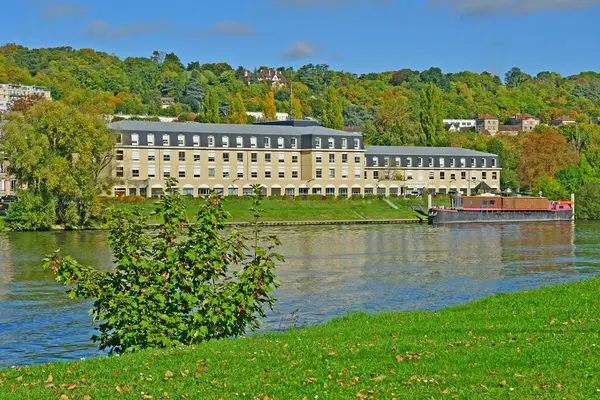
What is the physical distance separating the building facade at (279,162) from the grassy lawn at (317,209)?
22.5 feet

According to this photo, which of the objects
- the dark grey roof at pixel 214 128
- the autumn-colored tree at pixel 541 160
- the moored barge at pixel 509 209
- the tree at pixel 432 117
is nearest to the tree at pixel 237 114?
the tree at pixel 432 117

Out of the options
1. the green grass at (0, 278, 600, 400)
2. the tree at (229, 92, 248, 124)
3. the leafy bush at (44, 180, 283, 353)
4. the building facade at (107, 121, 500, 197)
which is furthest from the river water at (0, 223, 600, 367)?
the tree at (229, 92, 248, 124)

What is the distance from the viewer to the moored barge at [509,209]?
101 m

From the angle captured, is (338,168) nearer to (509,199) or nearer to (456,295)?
(509,199)

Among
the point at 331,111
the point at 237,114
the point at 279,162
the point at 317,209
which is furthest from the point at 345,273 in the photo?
the point at 237,114

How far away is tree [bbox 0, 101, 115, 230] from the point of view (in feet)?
249

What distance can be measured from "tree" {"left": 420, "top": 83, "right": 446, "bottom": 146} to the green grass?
114 m

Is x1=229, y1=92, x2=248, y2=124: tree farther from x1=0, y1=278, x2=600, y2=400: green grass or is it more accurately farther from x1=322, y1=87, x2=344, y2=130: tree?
x1=0, y1=278, x2=600, y2=400: green grass

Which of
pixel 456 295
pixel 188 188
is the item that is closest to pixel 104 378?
pixel 456 295

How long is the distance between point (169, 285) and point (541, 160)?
376 ft

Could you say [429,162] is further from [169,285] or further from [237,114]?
[169,285]

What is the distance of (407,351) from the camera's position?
17922 mm

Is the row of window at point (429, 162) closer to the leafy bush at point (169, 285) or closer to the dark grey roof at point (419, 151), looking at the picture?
the dark grey roof at point (419, 151)

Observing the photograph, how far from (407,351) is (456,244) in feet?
161
